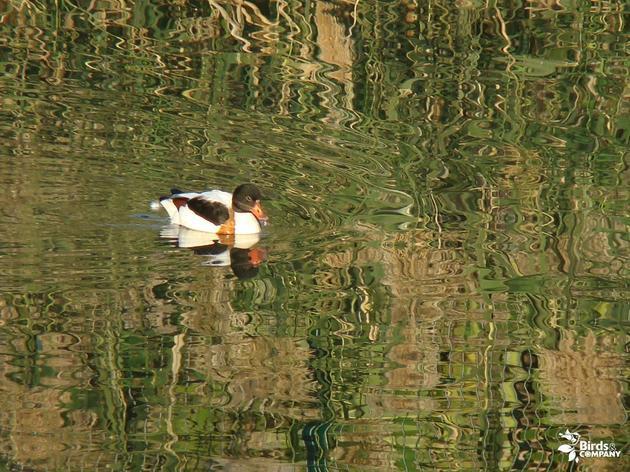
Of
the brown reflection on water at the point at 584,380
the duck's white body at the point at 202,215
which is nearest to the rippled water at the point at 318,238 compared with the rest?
the brown reflection on water at the point at 584,380

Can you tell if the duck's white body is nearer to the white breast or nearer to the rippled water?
the white breast

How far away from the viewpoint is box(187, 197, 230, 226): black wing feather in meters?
11.7

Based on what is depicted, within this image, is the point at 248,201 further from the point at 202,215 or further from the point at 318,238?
the point at 318,238

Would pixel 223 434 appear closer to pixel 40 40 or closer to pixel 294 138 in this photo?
pixel 294 138

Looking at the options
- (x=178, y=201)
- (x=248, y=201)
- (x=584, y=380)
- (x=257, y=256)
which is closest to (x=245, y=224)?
(x=248, y=201)

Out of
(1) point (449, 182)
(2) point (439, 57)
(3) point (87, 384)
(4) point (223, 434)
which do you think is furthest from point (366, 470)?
(2) point (439, 57)

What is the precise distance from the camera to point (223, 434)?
779cm

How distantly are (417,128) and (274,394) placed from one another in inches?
223

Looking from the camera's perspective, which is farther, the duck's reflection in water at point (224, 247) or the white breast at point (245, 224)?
the white breast at point (245, 224)

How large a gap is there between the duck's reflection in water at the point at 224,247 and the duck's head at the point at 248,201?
0.17 metres

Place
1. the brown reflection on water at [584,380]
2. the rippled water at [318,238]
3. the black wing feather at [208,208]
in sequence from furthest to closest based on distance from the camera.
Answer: the black wing feather at [208,208] < the brown reflection on water at [584,380] < the rippled water at [318,238]

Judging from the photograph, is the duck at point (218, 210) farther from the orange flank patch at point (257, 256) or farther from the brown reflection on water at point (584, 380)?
the brown reflection on water at point (584, 380)

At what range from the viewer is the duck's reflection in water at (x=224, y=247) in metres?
10.8

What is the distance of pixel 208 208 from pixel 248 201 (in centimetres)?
31
